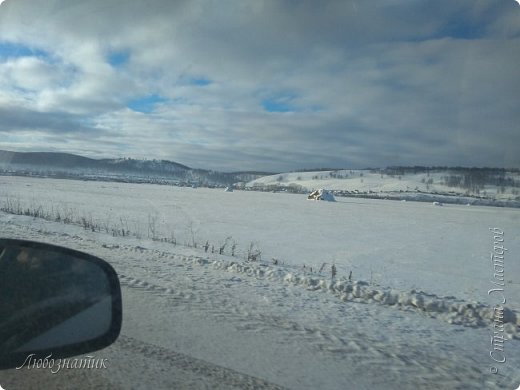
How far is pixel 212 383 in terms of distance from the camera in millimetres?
3143

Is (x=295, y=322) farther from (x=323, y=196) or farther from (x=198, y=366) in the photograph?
(x=323, y=196)

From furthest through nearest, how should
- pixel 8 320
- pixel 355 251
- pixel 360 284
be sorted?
pixel 355 251, pixel 360 284, pixel 8 320

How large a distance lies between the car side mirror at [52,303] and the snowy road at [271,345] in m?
0.40

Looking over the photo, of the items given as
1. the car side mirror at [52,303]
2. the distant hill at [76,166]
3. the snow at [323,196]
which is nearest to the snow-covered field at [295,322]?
the car side mirror at [52,303]

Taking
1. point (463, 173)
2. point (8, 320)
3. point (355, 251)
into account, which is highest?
point (463, 173)

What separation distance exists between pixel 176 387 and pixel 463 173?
14.4ft

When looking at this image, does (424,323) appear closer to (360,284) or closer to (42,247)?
(360,284)

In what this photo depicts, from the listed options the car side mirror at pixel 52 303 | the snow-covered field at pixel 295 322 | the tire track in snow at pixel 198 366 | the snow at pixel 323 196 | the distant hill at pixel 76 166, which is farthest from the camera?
the snow at pixel 323 196

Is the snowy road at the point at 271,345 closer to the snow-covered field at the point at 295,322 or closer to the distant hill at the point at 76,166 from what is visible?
the snow-covered field at the point at 295,322

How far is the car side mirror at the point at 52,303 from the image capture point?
270 centimetres

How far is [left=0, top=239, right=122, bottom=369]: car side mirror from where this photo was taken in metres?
2.70

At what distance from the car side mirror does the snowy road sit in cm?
40

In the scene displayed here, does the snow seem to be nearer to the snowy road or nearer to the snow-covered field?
the snow-covered field

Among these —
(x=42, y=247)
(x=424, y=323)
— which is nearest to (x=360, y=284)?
(x=424, y=323)
